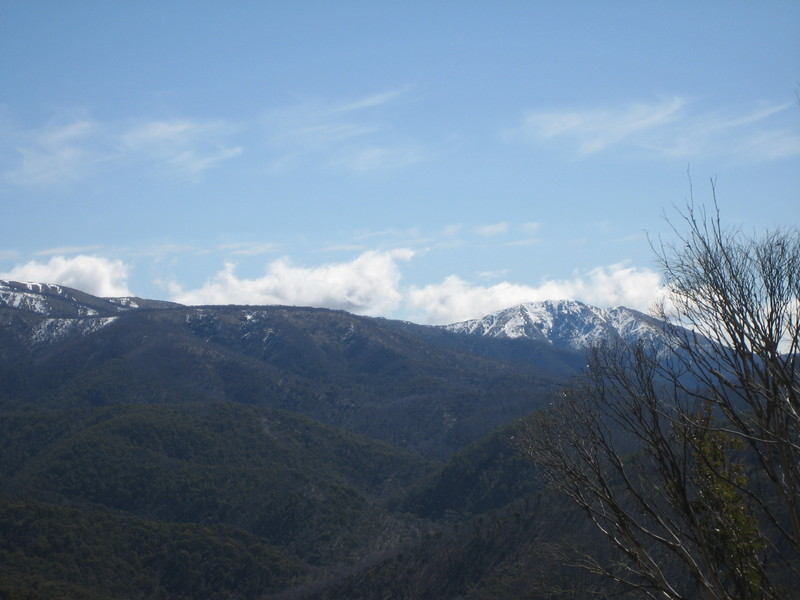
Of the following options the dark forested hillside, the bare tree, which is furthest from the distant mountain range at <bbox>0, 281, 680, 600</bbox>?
the bare tree

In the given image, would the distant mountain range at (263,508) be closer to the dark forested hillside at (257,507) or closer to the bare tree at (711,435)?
the dark forested hillside at (257,507)

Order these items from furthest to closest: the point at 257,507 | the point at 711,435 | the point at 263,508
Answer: the point at 257,507 → the point at 263,508 → the point at 711,435

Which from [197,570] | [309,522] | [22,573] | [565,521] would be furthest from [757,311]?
[309,522]

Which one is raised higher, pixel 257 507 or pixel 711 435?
pixel 711 435

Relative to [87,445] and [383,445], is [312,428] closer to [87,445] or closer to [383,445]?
[383,445]

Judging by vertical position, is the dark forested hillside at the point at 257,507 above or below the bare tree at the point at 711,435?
below

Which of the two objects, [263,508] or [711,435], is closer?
[711,435]

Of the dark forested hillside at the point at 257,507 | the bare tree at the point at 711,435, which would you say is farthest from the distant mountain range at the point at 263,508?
the bare tree at the point at 711,435

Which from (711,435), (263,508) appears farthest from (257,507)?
(711,435)

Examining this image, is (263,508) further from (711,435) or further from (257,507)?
(711,435)

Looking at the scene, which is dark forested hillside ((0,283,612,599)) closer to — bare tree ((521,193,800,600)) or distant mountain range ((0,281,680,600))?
distant mountain range ((0,281,680,600))

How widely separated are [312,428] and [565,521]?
10859 centimetres

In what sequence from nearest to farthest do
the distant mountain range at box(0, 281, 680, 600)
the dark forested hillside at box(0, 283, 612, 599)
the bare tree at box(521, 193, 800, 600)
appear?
the bare tree at box(521, 193, 800, 600) < the distant mountain range at box(0, 281, 680, 600) < the dark forested hillside at box(0, 283, 612, 599)

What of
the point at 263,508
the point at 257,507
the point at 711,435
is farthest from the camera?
the point at 257,507
